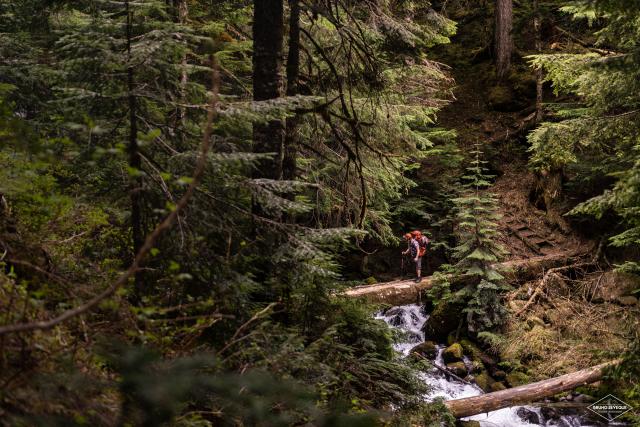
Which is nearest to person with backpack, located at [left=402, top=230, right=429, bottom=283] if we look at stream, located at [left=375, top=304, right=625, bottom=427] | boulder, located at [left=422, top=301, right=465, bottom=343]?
boulder, located at [left=422, top=301, right=465, bottom=343]

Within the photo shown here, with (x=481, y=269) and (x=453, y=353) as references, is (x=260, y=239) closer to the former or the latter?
(x=453, y=353)

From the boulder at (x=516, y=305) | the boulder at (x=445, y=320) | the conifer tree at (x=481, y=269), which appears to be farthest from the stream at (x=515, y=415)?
the boulder at (x=516, y=305)

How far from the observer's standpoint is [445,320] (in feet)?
42.2

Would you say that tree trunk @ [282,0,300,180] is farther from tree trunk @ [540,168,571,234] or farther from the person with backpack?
tree trunk @ [540,168,571,234]

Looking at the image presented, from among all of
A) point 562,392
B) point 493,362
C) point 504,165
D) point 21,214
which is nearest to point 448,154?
point 504,165

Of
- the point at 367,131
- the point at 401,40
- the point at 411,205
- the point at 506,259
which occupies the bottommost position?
the point at 506,259

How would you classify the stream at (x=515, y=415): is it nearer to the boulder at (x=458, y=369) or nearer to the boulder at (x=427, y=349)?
the boulder at (x=458, y=369)

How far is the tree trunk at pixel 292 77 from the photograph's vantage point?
702 centimetres

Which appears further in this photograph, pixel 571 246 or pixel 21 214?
pixel 571 246

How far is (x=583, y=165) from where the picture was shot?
45.5ft

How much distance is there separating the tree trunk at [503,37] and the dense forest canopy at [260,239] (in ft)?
21.9

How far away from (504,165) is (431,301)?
760 centimetres

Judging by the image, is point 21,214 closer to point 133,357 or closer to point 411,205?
point 133,357

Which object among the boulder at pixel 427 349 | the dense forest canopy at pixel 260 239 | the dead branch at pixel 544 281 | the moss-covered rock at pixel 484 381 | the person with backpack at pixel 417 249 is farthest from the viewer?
the person with backpack at pixel 417 249
